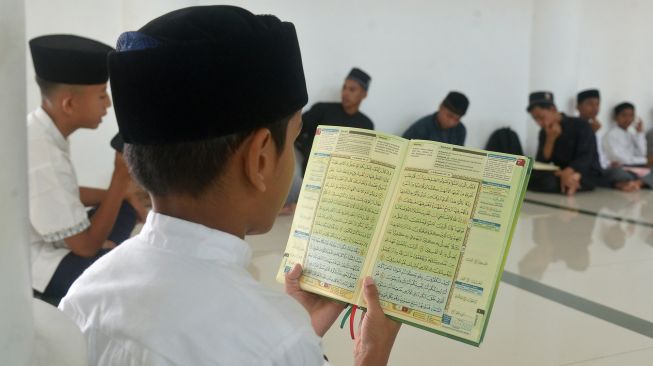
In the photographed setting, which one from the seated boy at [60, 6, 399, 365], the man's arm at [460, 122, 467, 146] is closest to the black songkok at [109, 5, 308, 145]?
the seated boy at [60, 6, 399, 365]

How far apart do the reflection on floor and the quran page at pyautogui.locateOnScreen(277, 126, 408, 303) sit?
934 millimetres

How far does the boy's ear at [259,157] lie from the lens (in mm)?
796

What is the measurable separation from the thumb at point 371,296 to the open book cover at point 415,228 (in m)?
0.02

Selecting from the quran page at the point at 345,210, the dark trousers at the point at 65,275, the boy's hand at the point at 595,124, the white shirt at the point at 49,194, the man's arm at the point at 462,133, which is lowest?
the dark trousers at the point at 65,275

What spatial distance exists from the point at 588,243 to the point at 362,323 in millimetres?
2845

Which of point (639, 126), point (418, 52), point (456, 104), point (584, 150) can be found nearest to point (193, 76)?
point (456, 104)

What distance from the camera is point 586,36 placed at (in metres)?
7.23

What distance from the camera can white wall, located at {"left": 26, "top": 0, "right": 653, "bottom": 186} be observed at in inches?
216

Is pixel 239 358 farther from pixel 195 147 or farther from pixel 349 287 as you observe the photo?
pixel 349 287

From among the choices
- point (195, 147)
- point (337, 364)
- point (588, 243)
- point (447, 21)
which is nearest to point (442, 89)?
point (447, 21)

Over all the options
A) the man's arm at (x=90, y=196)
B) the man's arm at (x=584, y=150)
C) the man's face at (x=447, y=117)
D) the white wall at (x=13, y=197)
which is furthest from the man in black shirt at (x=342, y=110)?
the white wall at (x=13, y=197)

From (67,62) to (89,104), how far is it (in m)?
0.14

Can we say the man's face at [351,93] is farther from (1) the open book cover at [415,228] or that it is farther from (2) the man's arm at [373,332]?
(2) the man's arm at [373,332]

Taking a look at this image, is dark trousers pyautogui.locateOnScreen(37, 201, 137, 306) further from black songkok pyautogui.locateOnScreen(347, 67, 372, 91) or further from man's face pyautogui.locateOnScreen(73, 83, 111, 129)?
black songkok pyautogui.locateOnScreen(347, 67, 372, 91)
